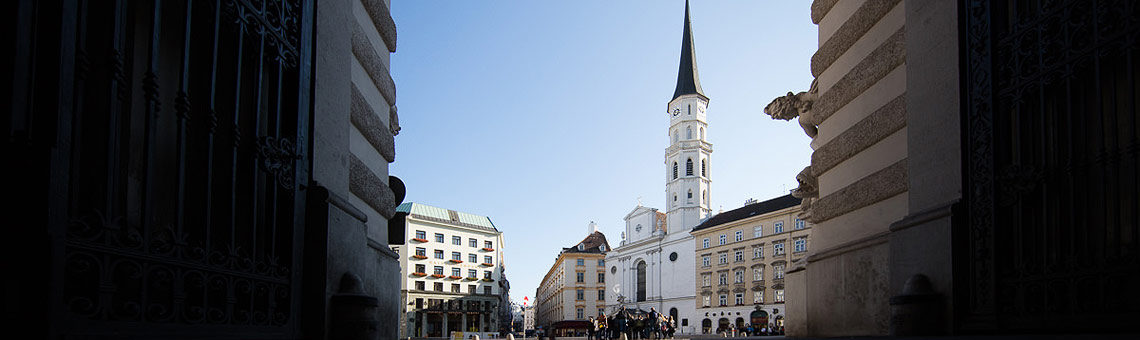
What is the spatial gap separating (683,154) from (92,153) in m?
104

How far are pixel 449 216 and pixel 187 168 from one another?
288 ft

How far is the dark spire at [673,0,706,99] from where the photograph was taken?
110m

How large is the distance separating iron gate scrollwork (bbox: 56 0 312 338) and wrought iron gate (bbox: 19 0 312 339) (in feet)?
0.04

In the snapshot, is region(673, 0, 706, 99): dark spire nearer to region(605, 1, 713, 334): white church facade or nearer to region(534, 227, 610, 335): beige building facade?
region(605, 1, 713, 334): white church facade

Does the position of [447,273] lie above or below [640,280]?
above

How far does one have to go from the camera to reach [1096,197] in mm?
6164

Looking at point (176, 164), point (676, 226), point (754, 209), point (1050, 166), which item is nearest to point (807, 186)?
point (1050, 166)

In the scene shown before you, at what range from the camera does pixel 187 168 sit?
5.55m

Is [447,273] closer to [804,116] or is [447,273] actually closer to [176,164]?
[804,116]

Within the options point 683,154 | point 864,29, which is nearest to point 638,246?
point 683,154

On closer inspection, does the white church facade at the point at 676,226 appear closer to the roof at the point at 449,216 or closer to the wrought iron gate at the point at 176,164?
the roof at the point at 449,216

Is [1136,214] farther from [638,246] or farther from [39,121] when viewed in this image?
[638,246]

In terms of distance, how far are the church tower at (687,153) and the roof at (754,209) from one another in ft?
21.3

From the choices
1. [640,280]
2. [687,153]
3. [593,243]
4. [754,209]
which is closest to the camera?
[754,209]
